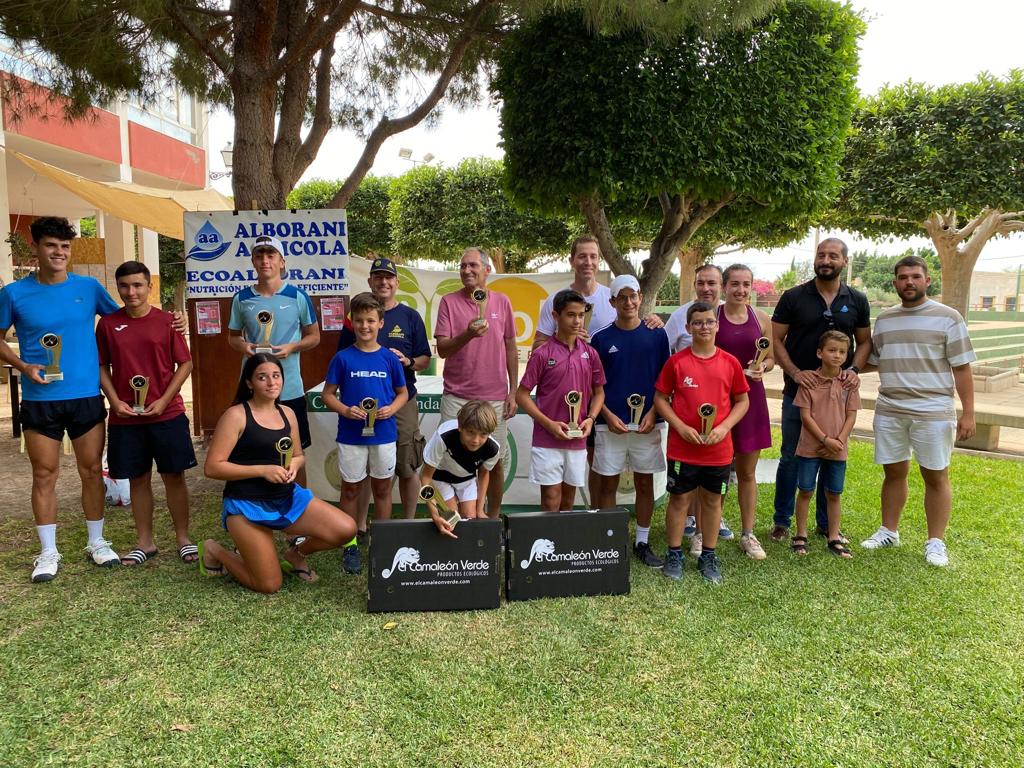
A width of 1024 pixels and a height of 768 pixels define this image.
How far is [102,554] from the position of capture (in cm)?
385

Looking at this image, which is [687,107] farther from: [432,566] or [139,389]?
[139,389]

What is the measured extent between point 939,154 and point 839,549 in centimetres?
1052

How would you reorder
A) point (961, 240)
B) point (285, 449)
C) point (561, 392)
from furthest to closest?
point (961, 240)
point (561, 392)
point (285, 449)

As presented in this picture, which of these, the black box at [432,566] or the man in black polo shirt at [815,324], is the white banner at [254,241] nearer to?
the black box at [432,566]

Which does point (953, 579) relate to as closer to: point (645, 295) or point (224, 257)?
point (645, 295)

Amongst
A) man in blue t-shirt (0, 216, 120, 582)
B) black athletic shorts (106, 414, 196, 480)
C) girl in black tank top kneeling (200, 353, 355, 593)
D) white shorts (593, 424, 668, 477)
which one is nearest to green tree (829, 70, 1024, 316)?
white shorts (593, 424, 668, 477)

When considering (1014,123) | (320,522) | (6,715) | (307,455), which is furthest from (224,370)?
(1014,123)

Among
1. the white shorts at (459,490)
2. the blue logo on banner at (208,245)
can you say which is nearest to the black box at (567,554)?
the white shorts at (459,490)

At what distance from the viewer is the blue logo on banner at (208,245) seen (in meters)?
5.56

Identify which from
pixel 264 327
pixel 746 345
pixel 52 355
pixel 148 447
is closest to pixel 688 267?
pixel 746 345

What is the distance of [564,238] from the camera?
2002 cm

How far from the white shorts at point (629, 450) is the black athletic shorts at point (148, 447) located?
2.35 metres

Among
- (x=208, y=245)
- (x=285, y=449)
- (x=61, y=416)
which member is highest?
(x=208, y=245)

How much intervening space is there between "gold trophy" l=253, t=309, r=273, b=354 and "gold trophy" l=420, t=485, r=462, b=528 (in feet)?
4.60
